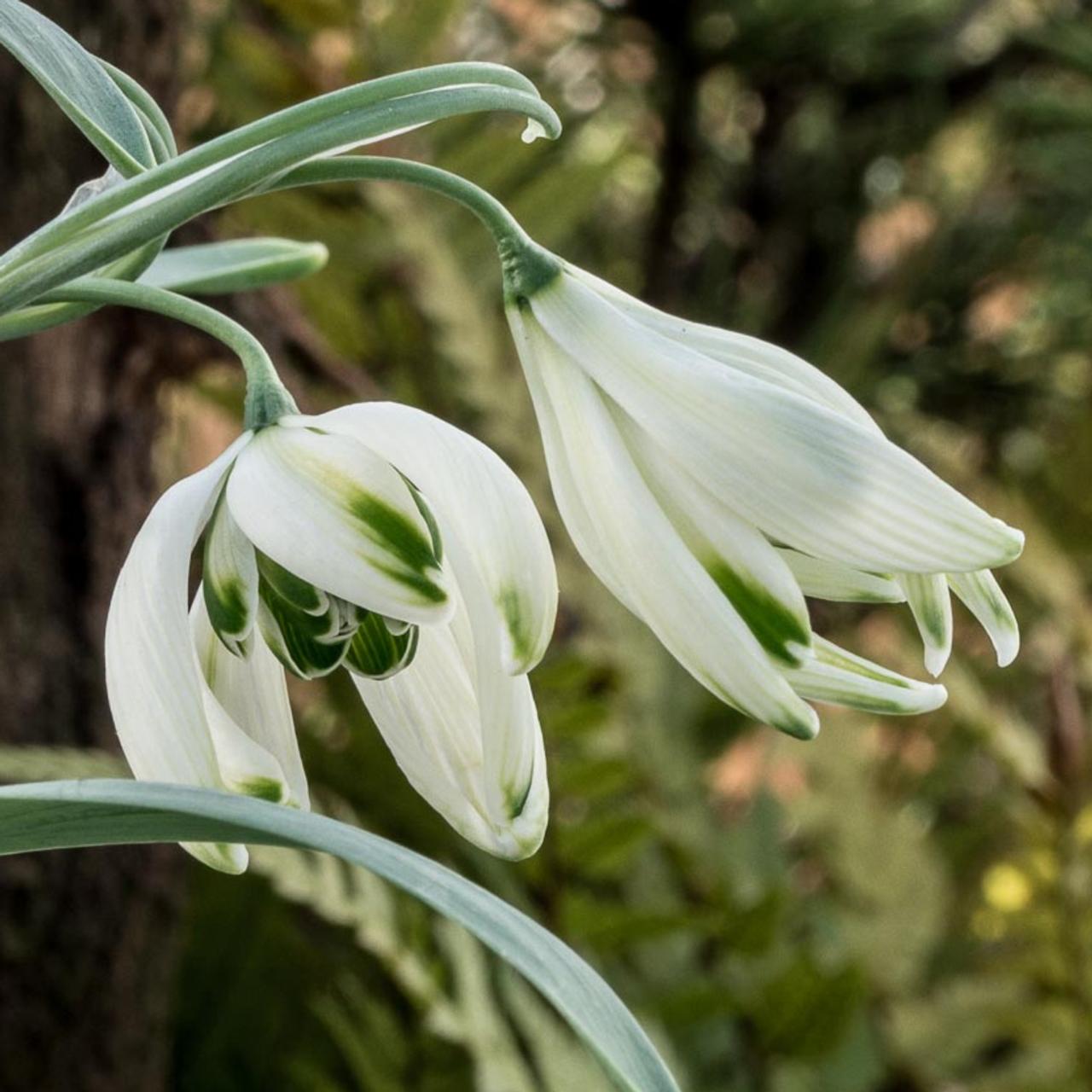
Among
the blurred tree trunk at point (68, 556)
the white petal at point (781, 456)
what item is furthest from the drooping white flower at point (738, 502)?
the blurred tree trunk at point (68, 556)

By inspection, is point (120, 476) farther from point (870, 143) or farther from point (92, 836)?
point (870, 143)

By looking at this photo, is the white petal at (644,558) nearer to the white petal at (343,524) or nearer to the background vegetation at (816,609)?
the white petal at (343,524)

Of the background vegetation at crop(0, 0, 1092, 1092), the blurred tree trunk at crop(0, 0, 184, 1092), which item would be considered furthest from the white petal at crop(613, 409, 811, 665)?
the blurred tree trunk at crop(0, 0, 184, 1092)

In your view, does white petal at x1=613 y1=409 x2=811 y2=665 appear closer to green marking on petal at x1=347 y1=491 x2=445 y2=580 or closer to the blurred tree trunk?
green marking on petal at x1=347 y1=491 x2=445 y2=580

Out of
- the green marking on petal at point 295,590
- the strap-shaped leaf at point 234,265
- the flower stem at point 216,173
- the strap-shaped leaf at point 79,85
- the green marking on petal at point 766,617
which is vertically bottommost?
the green marking on petal at point 766,617

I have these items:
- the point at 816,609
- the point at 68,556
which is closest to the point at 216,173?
the point at 68,556
